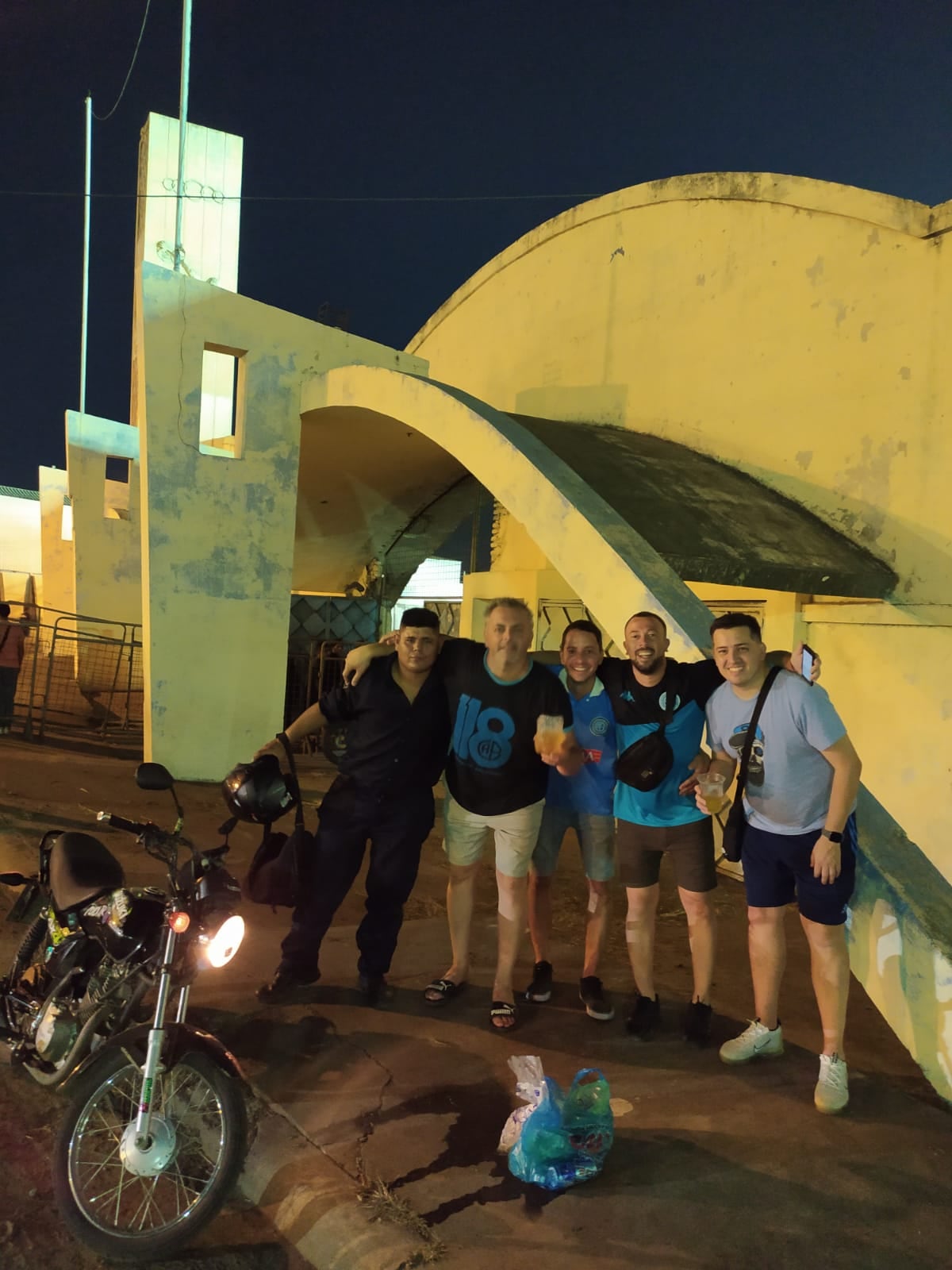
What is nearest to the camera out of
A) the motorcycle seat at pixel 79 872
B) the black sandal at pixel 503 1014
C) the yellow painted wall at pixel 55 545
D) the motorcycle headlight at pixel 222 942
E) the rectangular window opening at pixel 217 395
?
the motorcycle headlight at pixel 222 942

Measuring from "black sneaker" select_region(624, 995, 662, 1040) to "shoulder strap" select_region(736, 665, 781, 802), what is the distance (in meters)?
1.10

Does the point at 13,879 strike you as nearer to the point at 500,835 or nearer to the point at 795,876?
the point at 500,835

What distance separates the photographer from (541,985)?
12.9 ft

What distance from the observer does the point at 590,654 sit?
3699mm

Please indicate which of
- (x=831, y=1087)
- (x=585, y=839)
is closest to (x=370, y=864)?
(x=585, y=839)

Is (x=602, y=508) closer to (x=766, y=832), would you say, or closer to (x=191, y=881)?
(x=766, y=832)

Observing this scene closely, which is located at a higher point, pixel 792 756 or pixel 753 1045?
pixel 792 756

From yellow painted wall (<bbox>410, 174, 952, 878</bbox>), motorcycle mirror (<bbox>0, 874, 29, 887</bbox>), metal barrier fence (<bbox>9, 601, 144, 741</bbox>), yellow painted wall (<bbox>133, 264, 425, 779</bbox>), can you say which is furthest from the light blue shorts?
metal barrier fence (<bbox>9, 601, 144, 741</bbox>)

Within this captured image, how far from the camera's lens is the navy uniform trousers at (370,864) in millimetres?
3744

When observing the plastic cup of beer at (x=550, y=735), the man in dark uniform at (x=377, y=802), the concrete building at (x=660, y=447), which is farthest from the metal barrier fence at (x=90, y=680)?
the plastic cup of beer at (x=550, y=735)

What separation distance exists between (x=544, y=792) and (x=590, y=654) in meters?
0.65

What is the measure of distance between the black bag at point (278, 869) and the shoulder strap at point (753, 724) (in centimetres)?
175

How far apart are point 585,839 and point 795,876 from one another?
94cm

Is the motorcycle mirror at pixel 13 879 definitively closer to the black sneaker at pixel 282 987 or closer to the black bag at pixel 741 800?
the black sneaker at pixel 282 987
